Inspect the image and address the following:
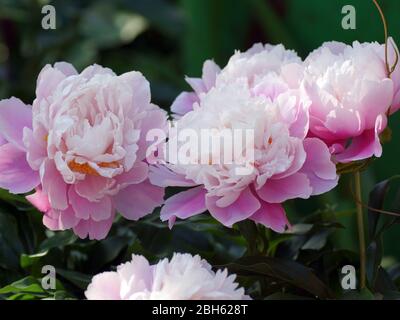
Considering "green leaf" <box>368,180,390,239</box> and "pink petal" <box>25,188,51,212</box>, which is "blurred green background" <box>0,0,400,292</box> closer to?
"green leaf" <box>368,180,390,239</box>

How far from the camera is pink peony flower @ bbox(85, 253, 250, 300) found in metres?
0.43

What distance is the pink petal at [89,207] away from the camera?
0.52 m

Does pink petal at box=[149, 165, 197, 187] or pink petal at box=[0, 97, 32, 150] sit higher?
pink petal at box=[0, 97, 32, 150]

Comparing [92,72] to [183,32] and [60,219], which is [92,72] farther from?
[183,32]

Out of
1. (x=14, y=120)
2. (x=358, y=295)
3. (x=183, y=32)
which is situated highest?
(x=183, y=32)

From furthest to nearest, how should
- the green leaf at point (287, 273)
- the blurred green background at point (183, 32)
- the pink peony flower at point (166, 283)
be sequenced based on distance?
the blurred green background at point (183, 32) < the green leaf at point (287, 273) < the pink peony flower at point (166, 283)

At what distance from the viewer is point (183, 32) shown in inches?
60.2

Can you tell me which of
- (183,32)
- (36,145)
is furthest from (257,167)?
(183,32)

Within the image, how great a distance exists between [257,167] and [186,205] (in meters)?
0.04

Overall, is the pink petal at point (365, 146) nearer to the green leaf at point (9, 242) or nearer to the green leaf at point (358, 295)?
the green leaf at point (358, 295)

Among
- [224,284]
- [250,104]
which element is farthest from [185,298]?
[250,104]

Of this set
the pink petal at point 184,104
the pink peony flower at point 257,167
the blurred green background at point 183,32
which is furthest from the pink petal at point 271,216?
the blurred green background at point 183,32

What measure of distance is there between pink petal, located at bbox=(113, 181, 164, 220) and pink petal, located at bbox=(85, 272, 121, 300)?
84 mm

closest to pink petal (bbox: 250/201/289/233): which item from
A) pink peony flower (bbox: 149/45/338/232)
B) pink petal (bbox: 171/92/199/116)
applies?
pink peony flower (bbox: 149/45/338/232)
